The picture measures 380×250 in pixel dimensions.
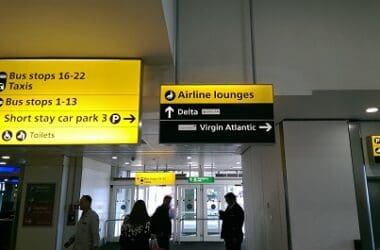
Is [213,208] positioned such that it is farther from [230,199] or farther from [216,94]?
[216,94]

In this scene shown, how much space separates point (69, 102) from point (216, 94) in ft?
3.92

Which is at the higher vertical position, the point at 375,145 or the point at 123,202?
the point at 375,145

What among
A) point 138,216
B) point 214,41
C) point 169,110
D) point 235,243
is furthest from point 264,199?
point 169,110

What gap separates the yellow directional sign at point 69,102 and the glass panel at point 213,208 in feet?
36.0

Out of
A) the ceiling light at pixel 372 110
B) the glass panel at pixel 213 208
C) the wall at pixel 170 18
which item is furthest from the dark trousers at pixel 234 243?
the glass panel at pixel 213 208

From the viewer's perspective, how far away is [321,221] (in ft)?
15.2

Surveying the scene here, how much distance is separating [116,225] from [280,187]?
30.7 feet

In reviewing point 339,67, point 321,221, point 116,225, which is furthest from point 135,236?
point 116,225

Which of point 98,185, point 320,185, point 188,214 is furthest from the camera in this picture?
point 188,214

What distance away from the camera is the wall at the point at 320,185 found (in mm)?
4590

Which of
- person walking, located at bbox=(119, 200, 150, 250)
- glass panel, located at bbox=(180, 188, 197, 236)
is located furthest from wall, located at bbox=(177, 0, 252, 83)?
glass panel, located at bbox=(180, 188, 197, 236)

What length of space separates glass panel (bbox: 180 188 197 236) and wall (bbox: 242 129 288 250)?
548 cm

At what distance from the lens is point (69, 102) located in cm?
263

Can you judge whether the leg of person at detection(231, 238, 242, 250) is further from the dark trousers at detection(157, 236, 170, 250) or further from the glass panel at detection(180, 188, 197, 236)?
the glass panel at detection(180, 188, 197, 236)
